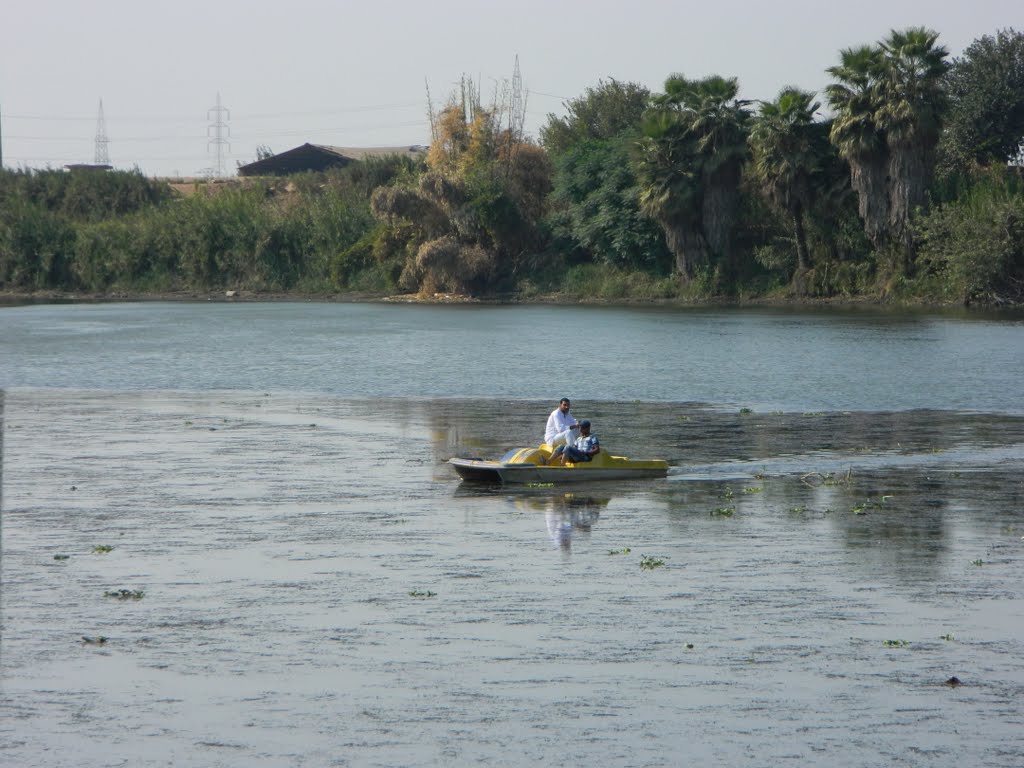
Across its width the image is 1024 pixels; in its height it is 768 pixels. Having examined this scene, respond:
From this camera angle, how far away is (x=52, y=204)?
420 feet

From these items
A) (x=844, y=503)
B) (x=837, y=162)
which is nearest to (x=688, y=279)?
(x=837, y=162)

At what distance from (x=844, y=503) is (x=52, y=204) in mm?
117373

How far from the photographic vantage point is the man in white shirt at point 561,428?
79.3ft

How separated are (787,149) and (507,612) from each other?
2633 inches

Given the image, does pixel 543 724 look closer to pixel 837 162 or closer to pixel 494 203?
pixel 837 162

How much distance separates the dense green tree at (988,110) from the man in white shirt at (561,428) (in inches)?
2507

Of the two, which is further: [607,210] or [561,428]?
[607,210]

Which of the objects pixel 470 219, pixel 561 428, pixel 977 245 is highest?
pixel 470 219

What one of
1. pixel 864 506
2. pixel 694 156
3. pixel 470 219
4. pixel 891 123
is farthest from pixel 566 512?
pixel 470 219

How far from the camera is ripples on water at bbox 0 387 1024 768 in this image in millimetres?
11508

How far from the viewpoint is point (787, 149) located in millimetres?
78250

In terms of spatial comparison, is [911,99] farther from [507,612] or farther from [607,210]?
[507,612]

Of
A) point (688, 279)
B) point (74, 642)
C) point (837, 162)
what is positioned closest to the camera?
point (74, 642)

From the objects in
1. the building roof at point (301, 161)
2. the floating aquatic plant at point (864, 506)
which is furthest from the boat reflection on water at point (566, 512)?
the building roof at point (301, 161)
